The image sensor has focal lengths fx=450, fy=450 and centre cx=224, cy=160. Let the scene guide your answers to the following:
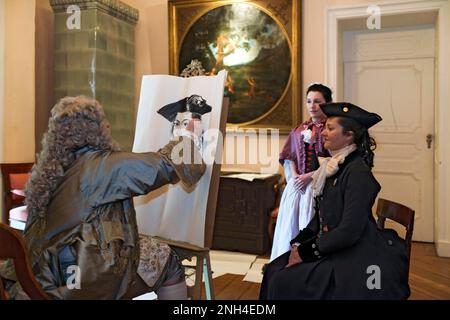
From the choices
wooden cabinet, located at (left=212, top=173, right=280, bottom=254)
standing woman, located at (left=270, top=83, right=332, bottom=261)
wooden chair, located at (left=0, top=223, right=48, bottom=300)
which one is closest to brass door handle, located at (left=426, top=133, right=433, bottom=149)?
wooden cabinet, located at (left=212, top=173, right=280, bottom=254)

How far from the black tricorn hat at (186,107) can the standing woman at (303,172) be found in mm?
750

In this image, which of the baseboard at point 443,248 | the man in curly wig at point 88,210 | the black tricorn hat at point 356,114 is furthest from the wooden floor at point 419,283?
the black tricorn hat at point 356,114

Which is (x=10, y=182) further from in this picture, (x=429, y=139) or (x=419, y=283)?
(x=429, y=139)

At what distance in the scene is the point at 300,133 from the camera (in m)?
2.97

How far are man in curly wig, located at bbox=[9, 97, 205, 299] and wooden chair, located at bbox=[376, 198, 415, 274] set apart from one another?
39.8 inches

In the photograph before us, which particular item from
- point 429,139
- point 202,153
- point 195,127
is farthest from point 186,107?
point 429,139

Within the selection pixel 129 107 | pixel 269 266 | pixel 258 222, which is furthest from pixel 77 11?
pixel 269 266

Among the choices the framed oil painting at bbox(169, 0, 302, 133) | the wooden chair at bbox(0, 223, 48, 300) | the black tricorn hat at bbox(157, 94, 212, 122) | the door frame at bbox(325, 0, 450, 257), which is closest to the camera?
the wooden chair at bbox(0, 223, 48, 300)

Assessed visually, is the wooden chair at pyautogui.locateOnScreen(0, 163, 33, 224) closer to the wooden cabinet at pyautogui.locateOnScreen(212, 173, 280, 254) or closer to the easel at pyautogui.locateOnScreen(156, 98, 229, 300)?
the wooden cabinet at pyautogui.locateOnScreen(212, 173, 280, 254)

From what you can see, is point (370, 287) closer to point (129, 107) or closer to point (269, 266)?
point (269, 266)

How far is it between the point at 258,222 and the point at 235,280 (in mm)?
815

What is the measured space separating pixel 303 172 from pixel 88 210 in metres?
1.55

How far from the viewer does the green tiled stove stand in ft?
14.3

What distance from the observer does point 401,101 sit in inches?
185
